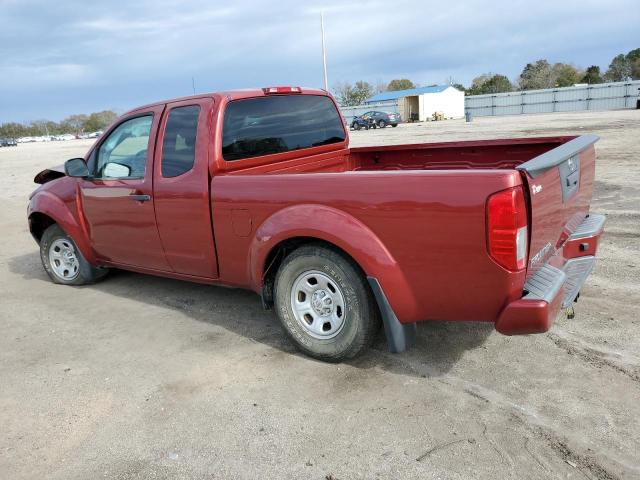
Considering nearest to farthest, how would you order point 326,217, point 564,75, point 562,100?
point 326,217, point 562,100, point 564,75

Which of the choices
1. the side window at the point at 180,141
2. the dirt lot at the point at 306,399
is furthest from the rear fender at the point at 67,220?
the side window at the point at 180,141

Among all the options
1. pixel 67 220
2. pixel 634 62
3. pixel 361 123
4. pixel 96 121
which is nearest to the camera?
pixel 67 220

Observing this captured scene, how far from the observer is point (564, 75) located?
86.8m

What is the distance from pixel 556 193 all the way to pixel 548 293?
0.68 m

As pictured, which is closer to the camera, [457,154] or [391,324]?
[391,324]

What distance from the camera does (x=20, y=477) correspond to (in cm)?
270

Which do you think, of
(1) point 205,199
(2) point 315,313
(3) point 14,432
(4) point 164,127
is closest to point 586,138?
(2) point 315,313

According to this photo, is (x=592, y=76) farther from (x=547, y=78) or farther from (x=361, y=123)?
(x=361, y=123)

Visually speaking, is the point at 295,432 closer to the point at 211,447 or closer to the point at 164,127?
the point at 211,447

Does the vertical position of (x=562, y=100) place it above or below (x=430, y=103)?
below

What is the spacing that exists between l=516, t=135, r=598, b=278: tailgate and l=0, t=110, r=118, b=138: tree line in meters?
151

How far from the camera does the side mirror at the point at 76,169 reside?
15.9 ft

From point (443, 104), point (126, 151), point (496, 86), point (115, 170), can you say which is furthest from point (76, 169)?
point (496, 86)

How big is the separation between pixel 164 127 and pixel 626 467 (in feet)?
12.7
